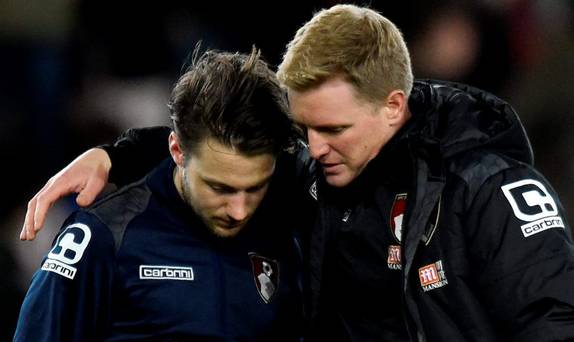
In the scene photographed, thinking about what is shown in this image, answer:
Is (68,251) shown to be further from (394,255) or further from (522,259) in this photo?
(522,259)

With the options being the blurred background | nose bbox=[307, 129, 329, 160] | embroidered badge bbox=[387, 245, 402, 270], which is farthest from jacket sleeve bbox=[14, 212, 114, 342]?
the blurred background

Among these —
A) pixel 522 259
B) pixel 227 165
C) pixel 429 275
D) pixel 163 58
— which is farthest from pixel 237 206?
pixel 163 58

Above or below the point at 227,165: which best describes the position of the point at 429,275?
below

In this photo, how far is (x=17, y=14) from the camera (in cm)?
495

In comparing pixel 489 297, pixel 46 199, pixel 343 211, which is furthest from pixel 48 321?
pixel 489 297

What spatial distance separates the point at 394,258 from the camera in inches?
93.8

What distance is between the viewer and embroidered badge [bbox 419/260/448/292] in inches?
90.3

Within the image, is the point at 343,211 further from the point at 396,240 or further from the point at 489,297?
the point at 489,297

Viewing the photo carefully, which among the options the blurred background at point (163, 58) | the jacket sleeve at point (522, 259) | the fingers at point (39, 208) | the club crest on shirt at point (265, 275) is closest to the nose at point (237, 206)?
the club crest on shirt at point (265, 275)

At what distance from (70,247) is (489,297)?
976 millimetres

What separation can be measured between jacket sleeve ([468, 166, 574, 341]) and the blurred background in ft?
8.75

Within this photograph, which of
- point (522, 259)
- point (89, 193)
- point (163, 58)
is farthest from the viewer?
point (163, 58)

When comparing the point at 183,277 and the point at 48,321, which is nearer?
the point at 48,321

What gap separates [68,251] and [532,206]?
1.08 meters
